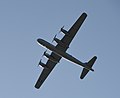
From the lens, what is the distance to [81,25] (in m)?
89.5

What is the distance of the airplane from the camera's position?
89075 mm

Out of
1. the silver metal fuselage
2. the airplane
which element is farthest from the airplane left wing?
the silver metal fuselage

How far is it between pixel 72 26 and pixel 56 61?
8.87 metres

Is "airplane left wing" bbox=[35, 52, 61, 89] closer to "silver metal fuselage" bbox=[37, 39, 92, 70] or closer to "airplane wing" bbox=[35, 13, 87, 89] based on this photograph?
"airplane wing" bbox=[35, 13, 87, 89]

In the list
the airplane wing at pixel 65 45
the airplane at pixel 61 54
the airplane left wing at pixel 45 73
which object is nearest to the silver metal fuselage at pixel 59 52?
the airplane at pixel 61 54

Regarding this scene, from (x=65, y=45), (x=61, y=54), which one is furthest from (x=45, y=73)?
(x=61, y=54)

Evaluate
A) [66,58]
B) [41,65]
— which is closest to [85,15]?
[66,58]

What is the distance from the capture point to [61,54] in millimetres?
89625

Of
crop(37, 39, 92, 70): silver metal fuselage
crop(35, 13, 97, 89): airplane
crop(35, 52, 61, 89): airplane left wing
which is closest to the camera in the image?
crop(37, 39, 92, 70): silver metal fuselage

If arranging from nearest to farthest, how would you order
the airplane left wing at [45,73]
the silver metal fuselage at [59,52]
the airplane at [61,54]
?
1. the silver metal fuselage at [59,52]
2. the airplane at [61,54]
3. the airplane left wing at [45,73]

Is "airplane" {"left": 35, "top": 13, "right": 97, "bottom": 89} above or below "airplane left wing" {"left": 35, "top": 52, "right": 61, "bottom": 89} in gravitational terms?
above

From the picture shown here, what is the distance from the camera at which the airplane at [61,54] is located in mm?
89075

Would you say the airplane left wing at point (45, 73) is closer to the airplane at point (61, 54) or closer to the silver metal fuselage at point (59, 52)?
the airplane at point (61, 54)

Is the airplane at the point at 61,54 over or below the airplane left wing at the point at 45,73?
over
